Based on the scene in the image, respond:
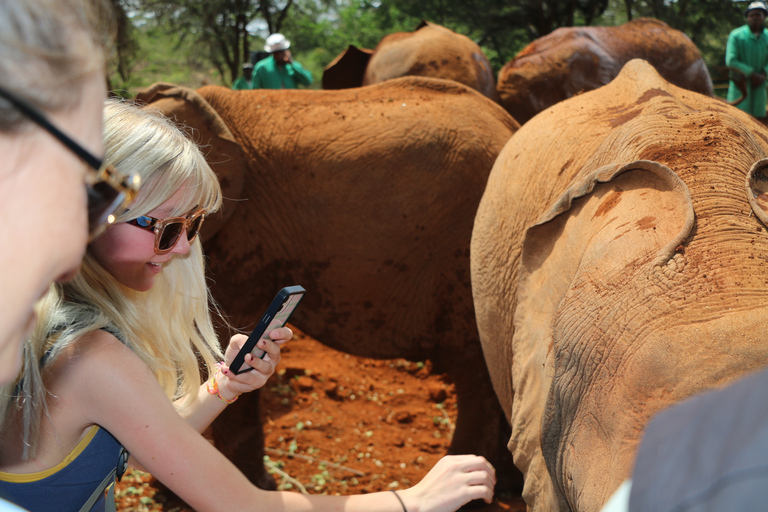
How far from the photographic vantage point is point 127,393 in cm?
121

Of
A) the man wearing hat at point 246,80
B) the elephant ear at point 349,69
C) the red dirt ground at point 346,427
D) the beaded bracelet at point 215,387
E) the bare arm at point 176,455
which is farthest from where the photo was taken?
the man wearing hat at point 246,80

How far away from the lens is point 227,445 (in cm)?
356

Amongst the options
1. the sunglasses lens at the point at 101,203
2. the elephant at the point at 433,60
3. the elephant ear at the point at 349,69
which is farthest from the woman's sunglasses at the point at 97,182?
the elephant ear at the point at 349,69

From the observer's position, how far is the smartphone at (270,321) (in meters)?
1.50

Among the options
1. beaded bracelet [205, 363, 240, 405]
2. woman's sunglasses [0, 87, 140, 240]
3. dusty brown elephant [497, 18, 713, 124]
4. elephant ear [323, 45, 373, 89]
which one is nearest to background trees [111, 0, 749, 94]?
elephant ear [323, 45, 373, 89]

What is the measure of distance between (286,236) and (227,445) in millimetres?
1178

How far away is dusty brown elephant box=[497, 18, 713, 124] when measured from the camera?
16.6 feet

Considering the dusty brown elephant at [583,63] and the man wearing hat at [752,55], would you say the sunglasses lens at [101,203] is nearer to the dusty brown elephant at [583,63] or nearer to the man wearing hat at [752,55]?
the dusty brown elephant at [583,63]

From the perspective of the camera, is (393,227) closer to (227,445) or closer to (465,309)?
(465,309)

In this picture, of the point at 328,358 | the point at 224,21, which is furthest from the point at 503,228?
the point at 224,21

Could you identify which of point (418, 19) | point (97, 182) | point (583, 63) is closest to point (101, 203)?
point (97, 182)

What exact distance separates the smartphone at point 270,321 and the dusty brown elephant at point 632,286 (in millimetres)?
628

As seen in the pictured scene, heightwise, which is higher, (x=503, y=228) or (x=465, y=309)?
(x=503, y=228)

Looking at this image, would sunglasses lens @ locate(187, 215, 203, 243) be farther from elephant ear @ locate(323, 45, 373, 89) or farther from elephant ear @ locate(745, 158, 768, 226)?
elephant ear @ locate(323, 45, 373, 89)
